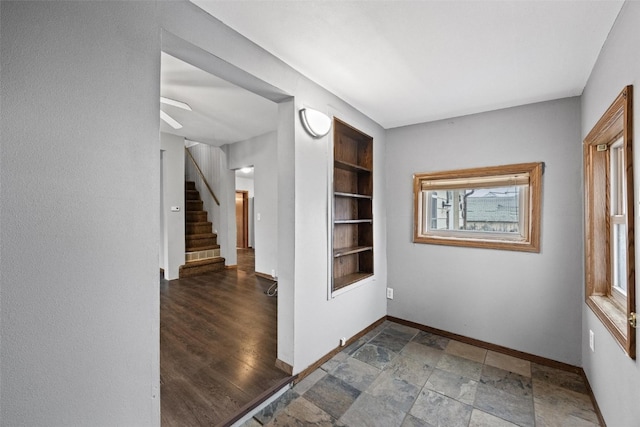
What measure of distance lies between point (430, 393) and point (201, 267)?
4454 millimetres

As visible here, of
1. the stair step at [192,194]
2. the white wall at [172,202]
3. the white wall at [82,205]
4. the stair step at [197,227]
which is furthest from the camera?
the stair step at [192,194]

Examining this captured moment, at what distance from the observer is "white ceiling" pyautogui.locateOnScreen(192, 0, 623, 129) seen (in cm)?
136

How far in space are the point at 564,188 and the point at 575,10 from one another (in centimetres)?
148

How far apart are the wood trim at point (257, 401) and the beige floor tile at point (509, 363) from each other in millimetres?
1787

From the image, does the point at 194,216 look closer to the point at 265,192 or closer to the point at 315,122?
the point at 265,192

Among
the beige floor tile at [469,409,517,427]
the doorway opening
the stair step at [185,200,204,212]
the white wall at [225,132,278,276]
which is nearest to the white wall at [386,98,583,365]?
the beige floor tile at [469,409,517,427]

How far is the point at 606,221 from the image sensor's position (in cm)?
187

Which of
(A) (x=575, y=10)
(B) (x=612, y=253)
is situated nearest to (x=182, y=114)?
(A) (x=575, y=10)

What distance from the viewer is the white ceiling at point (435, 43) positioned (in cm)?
136

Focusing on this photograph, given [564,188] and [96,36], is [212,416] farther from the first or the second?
[564,188]

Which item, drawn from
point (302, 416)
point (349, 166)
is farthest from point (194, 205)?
point (302, 416)

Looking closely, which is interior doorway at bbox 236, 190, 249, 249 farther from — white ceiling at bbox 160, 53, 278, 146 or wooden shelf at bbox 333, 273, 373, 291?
wooden shelf at bbox 333, 273, 373, 291

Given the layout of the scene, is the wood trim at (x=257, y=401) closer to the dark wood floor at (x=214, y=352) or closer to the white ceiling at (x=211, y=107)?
the dark wood floor at (x=214, y=352)

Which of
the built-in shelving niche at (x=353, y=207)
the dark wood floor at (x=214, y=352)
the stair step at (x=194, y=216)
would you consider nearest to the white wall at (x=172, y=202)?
the dark wood floor at (x=214, y=352)
